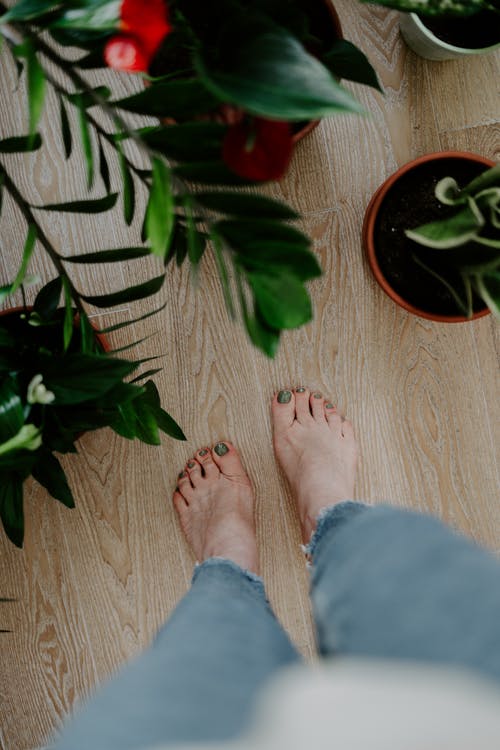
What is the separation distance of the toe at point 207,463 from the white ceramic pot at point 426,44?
0.84 metres

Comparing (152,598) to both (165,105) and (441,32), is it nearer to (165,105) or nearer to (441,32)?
(165,105)

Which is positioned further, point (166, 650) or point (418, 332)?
point (418, 332)

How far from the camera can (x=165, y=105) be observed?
625 mm

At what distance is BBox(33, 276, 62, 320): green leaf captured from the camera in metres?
0.89

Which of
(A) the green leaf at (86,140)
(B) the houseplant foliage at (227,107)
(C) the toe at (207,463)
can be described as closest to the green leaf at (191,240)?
(B) the houseplant foliage at (227,107)

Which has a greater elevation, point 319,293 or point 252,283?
point 252,283

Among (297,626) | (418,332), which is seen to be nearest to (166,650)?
(297,626)

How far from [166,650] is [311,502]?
565mm

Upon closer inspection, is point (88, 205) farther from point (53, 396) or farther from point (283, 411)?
point (283, 411)

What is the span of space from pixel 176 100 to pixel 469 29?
0.66 meters

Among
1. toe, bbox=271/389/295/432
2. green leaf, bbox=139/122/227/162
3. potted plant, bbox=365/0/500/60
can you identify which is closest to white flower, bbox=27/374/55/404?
green leaf, bbox=139/122/227/162

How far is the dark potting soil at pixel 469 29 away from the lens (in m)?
Result: 0.98

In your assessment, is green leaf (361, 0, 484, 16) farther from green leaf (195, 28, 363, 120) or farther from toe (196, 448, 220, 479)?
toe (196, 448, 220, 479)

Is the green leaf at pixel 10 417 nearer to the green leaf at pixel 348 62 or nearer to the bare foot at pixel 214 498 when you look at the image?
the bare foot at pixel 214 498
